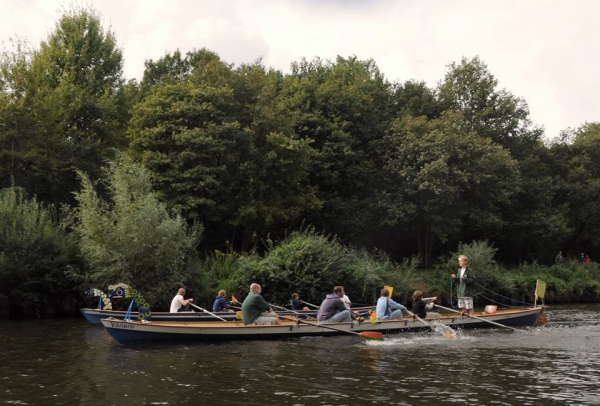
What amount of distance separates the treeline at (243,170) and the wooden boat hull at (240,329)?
8.73 m

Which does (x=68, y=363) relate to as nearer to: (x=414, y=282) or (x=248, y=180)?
(x=248, y=180)

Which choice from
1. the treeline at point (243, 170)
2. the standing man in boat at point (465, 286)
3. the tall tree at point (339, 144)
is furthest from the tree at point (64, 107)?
the standing man in boat at point (465, 286)

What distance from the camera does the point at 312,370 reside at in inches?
672

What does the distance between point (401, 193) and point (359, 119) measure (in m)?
6.27

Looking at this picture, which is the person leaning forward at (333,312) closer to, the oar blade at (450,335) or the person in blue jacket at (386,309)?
the person in blue jacket at (386,309)

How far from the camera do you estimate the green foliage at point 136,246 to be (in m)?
30.6

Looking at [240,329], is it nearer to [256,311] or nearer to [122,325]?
[256,311]

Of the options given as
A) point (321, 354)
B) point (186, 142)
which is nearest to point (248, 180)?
point (186, 142)

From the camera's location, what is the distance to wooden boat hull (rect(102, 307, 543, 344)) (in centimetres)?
2190

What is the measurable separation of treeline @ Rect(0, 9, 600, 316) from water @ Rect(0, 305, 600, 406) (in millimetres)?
8087

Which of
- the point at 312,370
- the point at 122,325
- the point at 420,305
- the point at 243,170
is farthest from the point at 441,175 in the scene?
the point at 312,370

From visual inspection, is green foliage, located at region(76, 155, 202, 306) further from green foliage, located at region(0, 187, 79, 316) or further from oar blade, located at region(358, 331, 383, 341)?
oar blade, located at region(358, 331, 383, 341)

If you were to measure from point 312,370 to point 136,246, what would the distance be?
15834 mm

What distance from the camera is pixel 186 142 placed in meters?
37.1
